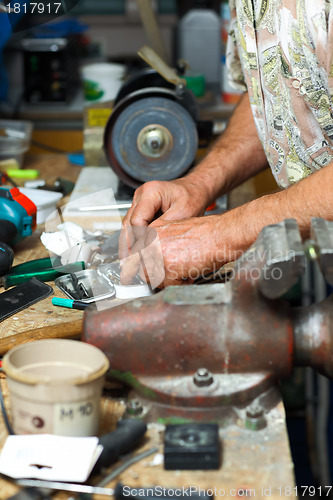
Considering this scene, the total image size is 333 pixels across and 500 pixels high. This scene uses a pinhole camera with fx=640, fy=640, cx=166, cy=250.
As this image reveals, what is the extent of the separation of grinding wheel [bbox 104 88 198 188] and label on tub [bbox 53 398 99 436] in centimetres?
99

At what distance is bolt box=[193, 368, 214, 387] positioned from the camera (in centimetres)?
90

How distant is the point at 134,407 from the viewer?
904 mm

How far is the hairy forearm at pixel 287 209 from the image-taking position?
1156 millimetres

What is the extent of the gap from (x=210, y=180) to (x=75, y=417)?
917 mm

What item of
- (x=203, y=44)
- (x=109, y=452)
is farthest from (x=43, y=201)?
(x=203, y=44)

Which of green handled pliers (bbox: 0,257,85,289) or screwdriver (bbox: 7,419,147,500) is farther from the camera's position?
green handled pliers (bbox: 0,257,85,289)

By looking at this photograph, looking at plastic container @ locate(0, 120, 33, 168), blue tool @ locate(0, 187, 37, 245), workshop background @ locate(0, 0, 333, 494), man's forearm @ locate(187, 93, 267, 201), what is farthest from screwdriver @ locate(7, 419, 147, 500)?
plastic container @ locate(0, 120, 33, 168)

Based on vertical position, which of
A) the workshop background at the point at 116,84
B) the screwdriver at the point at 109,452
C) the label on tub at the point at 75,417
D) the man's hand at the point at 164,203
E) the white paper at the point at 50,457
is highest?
the label on tub at the point at 75,417

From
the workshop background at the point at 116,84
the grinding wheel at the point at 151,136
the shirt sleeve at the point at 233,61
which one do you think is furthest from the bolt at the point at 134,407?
the workshop background at the point at 116,84

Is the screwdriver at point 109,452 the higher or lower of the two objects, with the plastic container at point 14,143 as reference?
higher

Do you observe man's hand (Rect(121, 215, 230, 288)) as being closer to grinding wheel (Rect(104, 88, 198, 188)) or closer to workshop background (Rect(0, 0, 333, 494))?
grinding wheel (Rect(104, 88, 198, 188))

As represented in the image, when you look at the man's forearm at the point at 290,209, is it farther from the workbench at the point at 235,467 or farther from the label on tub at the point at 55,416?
the label on tub at the point at 55,416

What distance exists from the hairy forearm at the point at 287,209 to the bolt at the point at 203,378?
361mm

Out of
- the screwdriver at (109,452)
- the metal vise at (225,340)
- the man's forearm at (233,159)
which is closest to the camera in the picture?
the screwdriver at (109,452)
